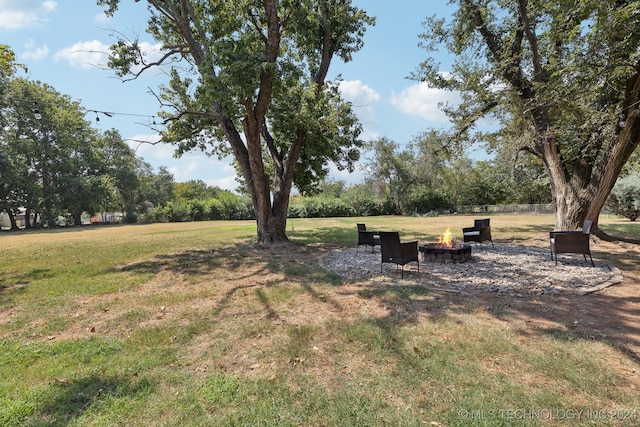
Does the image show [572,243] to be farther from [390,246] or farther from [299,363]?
[299,363]

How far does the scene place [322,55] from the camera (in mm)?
11922

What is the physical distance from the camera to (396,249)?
6.29m

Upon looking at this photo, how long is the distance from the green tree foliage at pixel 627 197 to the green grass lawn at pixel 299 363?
821 inches

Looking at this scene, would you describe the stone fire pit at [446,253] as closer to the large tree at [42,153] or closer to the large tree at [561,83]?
the large tree at [561,83]

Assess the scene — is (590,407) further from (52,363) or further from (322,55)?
A: (322,55)

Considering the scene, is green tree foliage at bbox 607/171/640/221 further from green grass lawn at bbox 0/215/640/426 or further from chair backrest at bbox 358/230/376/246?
green grass lawn at bbox 0/215/640/426

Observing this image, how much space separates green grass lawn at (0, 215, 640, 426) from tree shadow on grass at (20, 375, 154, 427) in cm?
1

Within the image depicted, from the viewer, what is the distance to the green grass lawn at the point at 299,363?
2361mm

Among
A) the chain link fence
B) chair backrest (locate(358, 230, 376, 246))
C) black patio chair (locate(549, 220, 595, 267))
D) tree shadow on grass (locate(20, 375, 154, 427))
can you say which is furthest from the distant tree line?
tree shadow on grass (locate(20, 375, 154, 427))

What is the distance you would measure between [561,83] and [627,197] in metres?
16.9

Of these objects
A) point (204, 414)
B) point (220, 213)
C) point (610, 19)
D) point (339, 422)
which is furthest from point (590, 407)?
point (220, 213)

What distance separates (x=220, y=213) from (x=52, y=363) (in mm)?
37866

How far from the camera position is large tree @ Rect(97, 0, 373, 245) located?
27.8ft

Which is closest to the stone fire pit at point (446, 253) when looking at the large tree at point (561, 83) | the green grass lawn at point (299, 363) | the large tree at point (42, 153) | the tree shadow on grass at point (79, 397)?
the green grass lawn at point (299, 363)
